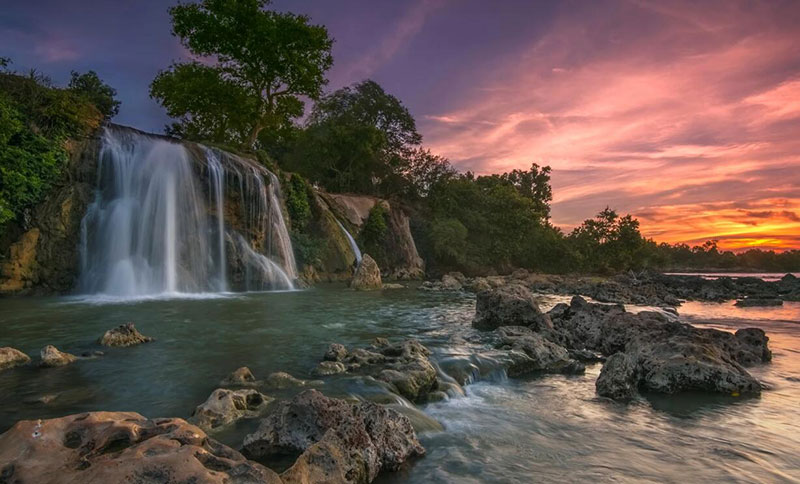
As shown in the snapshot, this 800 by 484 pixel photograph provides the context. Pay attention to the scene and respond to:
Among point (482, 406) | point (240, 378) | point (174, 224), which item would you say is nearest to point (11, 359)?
point (240, 378)

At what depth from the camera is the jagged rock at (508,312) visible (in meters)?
11.2

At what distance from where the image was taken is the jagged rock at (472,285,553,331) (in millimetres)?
11234

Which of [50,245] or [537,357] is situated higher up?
[50,245]

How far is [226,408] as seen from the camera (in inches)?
180

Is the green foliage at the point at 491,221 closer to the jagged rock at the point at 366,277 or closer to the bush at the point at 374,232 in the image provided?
the bush at the point at 374,232

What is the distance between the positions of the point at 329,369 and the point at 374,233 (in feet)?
110

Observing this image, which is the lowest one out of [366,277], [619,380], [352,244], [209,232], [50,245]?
[619,380]

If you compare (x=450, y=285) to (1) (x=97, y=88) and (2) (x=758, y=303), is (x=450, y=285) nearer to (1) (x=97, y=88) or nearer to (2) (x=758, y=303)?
(2) (x=758, y=303)

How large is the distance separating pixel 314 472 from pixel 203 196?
22394mm

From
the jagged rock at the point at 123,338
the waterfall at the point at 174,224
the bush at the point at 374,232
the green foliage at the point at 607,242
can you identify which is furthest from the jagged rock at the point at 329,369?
the green foliage at the point at 607,242

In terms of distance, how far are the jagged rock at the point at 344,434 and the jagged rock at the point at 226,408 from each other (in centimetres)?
78

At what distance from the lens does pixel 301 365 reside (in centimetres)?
714

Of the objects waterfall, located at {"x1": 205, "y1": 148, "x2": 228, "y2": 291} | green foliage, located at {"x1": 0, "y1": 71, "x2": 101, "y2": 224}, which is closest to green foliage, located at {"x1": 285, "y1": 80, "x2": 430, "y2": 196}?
waterfall, located at {"x1": 205, "y1": 148, "x2": 228, "y2": 291}

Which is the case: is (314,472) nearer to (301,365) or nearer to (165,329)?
(301,365)
